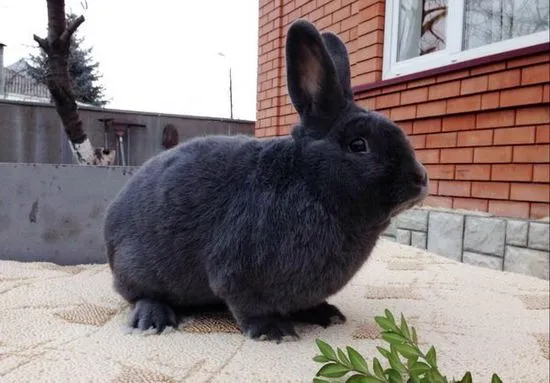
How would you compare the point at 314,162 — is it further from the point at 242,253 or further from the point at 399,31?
the point at 399,31

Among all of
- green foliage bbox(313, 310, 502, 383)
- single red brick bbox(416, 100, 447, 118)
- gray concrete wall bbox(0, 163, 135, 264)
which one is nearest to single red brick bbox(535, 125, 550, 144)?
single red brick bbox(416, 100, 447, 118)

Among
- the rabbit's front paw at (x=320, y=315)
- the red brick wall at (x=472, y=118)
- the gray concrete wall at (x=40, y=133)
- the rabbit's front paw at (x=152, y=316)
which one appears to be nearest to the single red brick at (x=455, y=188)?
the red brick wall at (x=472, y=118)

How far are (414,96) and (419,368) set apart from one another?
1.67 meters

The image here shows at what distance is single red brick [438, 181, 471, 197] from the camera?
5.99ft

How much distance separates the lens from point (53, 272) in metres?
1.31

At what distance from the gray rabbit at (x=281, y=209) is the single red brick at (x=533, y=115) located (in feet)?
3.05

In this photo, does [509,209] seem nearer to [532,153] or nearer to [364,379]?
[532,153]

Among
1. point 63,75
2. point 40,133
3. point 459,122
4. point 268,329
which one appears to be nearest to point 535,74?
point 459,122

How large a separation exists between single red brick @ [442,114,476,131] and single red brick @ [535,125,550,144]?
0.30 meters

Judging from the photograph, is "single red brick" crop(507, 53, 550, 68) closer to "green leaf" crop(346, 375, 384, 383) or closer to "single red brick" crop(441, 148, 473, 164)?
"single red brick" crop(441, 148, 473, 164)

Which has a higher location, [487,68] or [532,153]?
[487,68]

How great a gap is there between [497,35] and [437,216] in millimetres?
708

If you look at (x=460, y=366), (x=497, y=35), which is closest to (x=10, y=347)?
(x=460, y=366)

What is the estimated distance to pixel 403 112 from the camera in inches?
81.3
